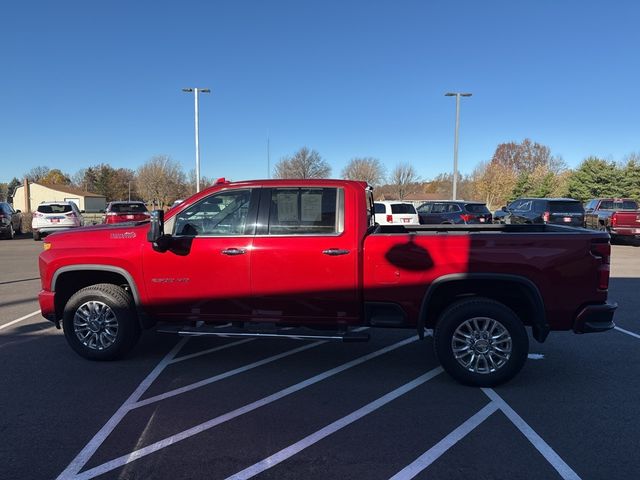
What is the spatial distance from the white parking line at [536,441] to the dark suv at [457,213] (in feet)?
53.7

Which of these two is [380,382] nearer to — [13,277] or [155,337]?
[155,337]

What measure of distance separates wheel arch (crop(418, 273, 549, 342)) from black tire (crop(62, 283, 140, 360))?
10.1 ft

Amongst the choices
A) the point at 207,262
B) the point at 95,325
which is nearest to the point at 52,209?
the point at 95,325

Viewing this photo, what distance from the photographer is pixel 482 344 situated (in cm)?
459

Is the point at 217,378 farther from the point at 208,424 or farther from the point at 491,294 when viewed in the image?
the point at 491,294

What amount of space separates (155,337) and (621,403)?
521 cm

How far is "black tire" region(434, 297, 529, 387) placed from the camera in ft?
14.8

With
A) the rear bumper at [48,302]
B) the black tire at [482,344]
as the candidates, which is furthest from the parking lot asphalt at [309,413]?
the rear bumper at [48,302]

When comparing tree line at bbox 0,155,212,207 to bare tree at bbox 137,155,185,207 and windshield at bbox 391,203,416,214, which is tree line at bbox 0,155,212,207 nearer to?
bare tree at bbox 137,155,185,207

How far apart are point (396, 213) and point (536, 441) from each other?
1518 cm

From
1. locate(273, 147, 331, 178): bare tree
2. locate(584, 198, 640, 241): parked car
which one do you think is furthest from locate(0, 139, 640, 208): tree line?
locate(584, 198, 640, 241): parked car

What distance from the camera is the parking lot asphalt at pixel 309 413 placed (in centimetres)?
324

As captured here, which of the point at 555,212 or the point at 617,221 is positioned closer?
the point at 617,221

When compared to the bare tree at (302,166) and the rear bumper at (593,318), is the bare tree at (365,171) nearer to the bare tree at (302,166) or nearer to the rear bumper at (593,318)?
the bare tree at (302,166)
